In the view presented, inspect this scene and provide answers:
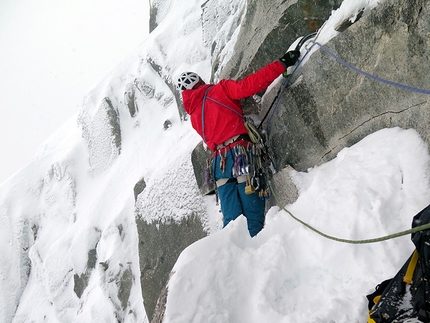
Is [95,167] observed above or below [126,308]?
above

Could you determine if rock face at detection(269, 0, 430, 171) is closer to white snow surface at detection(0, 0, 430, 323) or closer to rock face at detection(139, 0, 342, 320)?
white snow surface at detection(0, 0, 430, 323)

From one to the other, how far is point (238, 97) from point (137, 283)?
5917 millimetres

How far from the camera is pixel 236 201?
380cm

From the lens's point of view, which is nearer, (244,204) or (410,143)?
(410,143)

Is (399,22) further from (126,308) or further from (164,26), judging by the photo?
(164,26)

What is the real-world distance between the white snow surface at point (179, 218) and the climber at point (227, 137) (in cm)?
58

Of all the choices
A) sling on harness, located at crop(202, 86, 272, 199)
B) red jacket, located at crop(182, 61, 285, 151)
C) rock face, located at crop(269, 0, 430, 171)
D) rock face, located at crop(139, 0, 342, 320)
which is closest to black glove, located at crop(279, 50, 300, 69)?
rock face, located at crop(269, 0, 430, 171)

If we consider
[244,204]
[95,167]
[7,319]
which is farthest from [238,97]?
[7,319]

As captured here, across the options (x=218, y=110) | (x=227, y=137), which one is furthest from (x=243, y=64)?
(x=227, y=137)

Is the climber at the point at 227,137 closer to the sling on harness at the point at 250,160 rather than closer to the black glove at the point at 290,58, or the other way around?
the sling on harness at the point at 250,160

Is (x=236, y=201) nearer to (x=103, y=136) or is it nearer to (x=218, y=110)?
(x=218, y=110)

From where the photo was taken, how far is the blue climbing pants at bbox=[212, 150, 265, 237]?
3732mm

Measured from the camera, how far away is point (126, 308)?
7.93 meters

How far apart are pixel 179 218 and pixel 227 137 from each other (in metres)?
2.80
